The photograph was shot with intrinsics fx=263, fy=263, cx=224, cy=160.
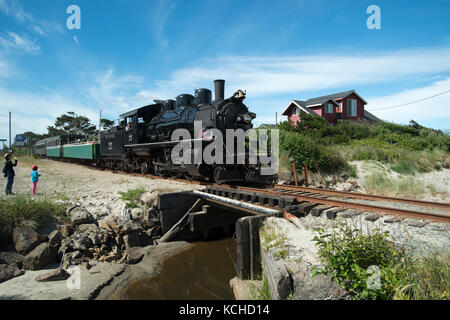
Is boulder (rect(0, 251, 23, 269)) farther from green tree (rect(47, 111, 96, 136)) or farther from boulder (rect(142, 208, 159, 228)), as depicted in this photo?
green tree (rect(47, 111, 96, 136))

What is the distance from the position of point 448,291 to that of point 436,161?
15.8 meters

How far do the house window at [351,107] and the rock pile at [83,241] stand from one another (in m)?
25.4

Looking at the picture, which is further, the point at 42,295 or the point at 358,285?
the point at 42,295

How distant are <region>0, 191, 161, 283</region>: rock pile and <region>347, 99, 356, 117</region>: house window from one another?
2541cm

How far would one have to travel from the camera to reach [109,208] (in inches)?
347

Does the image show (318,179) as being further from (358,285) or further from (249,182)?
(358,285)

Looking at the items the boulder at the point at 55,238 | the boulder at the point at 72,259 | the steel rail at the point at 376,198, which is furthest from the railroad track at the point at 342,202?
the boulder at the point at 55,238

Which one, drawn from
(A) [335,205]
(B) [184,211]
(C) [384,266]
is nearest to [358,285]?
(C) [384,266]

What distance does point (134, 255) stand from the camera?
24.2 feet

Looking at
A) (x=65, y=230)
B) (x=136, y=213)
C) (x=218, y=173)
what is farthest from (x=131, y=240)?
(x=218, y=173)

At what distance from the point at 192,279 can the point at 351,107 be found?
90.6ft

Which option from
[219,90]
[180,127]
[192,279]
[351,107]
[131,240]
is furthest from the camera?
[351,107]

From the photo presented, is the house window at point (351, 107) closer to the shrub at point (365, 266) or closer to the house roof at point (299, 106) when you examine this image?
the house roof at point (299, 106)

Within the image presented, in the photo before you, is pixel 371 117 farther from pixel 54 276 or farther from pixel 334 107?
pixel 54 276
